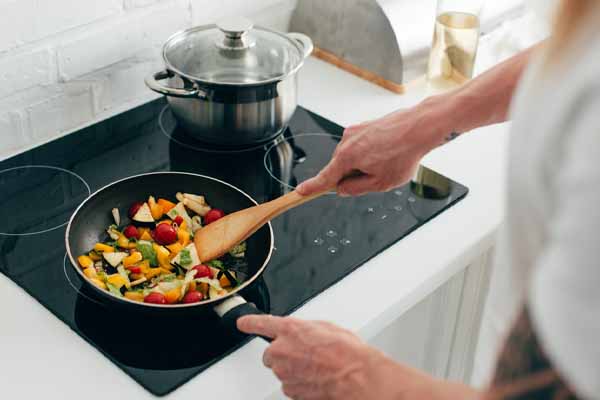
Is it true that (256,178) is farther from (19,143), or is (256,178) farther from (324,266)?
(19,143)

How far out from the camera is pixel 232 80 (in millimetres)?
1354

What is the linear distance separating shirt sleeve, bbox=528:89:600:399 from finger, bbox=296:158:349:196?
0.60 meters

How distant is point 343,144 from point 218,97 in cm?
24

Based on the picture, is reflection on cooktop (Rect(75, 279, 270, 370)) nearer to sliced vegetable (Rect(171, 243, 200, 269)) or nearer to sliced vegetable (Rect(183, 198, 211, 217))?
sliced vegetable (Rect(171, 243, 200, 269))

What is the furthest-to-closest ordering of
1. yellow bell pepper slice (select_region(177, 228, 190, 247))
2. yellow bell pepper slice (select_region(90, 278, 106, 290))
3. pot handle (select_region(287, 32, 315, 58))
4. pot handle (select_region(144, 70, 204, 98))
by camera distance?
pot handle (select_region(287, 32, 315, 58)) < pot handle (select_region(144, 70, 204, 98)) < yellow bell pepper slice (select_region(177, 228, 190, 247)) < yellow bell pepper slice (select_region(90, 278, 106, 290))

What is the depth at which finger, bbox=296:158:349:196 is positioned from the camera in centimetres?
109

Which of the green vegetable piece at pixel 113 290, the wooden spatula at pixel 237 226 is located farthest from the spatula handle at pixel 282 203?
the green vegetable piece at pixel 113 290

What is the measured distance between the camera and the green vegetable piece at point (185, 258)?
1074 mm

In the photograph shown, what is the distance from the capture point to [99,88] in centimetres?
142

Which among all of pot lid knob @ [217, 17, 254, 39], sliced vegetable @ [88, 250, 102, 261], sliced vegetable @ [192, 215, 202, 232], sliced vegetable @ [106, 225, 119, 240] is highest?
pot lid knob @ [217, 17, 254, 39]

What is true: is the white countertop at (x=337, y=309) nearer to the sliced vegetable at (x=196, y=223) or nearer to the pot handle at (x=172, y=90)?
the sliced vegetable at (x=196, y=223)

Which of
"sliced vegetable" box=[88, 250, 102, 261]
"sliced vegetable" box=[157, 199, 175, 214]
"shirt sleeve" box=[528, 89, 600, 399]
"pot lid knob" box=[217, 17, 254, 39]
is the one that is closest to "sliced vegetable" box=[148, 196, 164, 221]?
"sliced vegetable" box=[157, 199, 175, 214]

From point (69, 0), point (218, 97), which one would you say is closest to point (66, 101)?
point (69, 0)

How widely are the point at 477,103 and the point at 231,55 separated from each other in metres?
0.45
